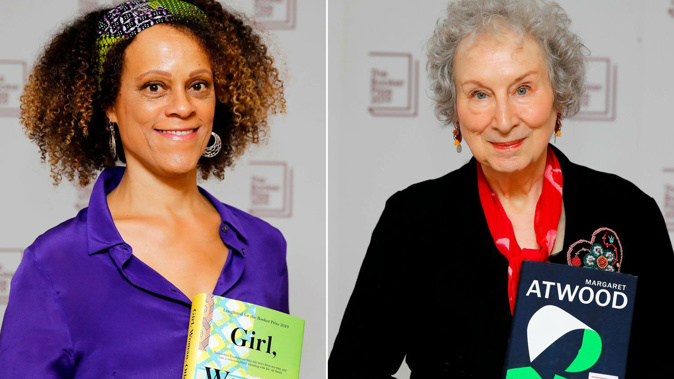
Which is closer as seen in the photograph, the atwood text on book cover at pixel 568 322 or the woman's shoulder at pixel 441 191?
the atwood text on book cover at pixel 568 322

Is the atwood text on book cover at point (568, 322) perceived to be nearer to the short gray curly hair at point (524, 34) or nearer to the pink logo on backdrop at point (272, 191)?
the short gray curly hair at point (524, 34)


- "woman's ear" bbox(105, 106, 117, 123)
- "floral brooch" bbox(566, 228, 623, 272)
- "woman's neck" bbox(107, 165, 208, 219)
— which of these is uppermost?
"woman's ear" bbox(105, 106, 117, 123)

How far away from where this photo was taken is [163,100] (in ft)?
8.15

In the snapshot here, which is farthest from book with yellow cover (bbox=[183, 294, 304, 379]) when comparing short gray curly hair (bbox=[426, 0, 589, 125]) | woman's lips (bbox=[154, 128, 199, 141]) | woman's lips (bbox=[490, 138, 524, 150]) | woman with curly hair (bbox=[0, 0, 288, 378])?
short gray curly hair (bbox=[426, 0, 589, 125])

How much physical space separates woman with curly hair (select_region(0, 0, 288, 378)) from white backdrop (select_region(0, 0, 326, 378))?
0.92 m

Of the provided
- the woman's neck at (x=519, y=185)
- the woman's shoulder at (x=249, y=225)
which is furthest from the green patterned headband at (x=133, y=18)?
the woman's neck at (x=519, y=185)

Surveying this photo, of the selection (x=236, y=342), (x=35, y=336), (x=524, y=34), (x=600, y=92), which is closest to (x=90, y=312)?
(x=35, y=336)

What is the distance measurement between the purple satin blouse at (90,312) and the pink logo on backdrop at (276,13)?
1.58 m

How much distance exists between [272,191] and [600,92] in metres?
1.41

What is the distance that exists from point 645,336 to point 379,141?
1564mm

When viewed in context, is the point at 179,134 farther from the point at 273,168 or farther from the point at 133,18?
the point at 273,168

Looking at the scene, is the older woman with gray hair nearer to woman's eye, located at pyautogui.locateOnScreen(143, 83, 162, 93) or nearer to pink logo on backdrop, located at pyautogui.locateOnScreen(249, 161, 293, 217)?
woman's eye, located at pyautogui.locateOnScreen(143, 83, 162, 93)

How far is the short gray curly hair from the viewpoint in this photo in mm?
2645

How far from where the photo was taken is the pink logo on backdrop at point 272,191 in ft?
12.7
